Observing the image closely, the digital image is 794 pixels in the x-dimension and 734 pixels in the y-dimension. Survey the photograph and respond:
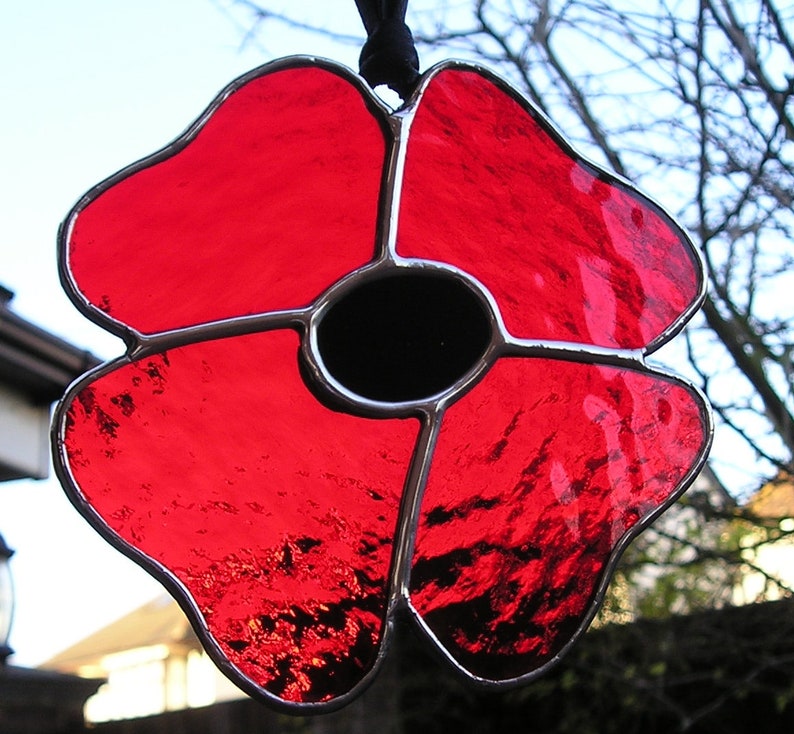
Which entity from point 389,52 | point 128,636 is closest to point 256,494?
point 389,52

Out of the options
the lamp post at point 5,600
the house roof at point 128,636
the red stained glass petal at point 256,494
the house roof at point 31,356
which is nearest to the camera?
the red stained glass petal at point 256,494

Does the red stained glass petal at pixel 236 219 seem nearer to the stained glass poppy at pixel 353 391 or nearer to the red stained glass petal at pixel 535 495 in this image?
the stained glass poppy at pixel 353 391

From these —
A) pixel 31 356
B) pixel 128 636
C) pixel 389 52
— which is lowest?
pixel 389 52

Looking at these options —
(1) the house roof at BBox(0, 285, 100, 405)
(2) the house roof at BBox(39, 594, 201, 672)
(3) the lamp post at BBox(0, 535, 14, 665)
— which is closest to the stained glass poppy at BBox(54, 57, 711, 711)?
(3) the lamp post at BBox(0, 535, 14, 665)

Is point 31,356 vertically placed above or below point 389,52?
above

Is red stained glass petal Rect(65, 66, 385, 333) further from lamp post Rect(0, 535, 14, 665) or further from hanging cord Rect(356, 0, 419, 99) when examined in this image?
lamp post Rect(0, 535, 14, 665)

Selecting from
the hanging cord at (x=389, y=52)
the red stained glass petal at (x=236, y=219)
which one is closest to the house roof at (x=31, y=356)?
the hanging cord at (x=389, y=52)

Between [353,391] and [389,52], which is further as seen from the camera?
[389,52]

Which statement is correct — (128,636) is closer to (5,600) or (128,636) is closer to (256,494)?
(5,600)
